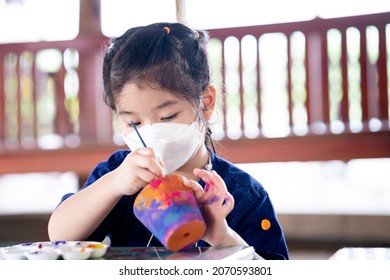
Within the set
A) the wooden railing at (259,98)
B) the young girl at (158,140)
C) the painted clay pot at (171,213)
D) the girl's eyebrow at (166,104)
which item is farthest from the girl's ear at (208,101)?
the wooden railing at (259,98)

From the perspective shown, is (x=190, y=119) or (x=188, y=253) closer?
(x=188, y=253)

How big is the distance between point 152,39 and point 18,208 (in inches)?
75.2

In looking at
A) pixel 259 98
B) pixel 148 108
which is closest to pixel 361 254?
pixel 148 108

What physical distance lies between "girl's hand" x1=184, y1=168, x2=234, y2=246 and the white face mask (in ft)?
0.65

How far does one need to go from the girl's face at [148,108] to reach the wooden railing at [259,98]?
121cm

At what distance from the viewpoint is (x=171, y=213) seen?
0.61 meters

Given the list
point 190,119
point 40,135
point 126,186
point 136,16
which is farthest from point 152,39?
point 40,135

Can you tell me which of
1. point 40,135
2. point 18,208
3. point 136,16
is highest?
point 136,16

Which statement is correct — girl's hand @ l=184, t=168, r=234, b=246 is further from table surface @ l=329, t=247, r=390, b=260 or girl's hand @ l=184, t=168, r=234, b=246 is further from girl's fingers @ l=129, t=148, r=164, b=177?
table surface @ l=329, t=247, r=390, b=260

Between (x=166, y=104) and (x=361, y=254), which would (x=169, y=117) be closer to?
(x=166, y=104)

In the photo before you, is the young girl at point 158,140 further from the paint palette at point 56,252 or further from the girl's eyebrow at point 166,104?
the paint palette at point 56,252

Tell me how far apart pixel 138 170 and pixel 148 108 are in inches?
5.9

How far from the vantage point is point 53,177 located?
9.23 ft

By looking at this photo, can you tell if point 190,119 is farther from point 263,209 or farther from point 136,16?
point 136,16
